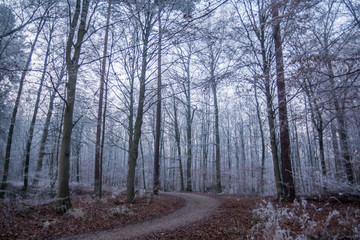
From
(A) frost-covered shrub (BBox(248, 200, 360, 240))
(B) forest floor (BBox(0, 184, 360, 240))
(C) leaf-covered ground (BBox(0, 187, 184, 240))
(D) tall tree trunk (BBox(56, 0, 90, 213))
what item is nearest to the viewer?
(A) frost-covered shrub (BBox(248, 200, 360, 240))

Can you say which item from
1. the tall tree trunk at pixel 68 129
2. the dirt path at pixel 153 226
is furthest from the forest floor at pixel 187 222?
the tall tree trunk at pixel 68 129

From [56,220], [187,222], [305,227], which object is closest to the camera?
[305,227]

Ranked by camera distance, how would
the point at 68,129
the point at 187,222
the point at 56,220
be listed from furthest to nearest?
the point at 68,129 → the point at 187,222 → the point at 56,220

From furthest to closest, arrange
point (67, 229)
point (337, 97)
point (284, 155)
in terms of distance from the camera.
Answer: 1. point (284, 155)
2. point (67, 229)
3. point (337, 97)

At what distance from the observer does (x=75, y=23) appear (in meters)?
7.06

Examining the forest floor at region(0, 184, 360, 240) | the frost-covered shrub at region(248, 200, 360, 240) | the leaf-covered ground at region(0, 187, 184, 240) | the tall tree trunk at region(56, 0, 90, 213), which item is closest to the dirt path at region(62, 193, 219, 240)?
the forest floor at region(0, 184, 360, 240)

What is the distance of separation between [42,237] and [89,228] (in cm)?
109

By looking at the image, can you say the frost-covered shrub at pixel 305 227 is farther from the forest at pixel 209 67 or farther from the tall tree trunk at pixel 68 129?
the tall tree trunk at pixel 68 129

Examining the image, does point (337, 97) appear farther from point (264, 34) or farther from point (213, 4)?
point (264, 34)

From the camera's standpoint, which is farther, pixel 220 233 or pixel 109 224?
pixel 109 224

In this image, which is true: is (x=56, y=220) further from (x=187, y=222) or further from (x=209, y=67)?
(x=209, y=67)

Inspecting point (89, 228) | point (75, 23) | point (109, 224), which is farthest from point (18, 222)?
point (75, 23)

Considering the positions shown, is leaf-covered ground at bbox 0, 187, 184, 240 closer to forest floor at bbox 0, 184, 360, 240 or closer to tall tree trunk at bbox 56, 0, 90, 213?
forest floor at bbox 0, 184, 360, 240

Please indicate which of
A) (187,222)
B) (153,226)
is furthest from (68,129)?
(187,222)
